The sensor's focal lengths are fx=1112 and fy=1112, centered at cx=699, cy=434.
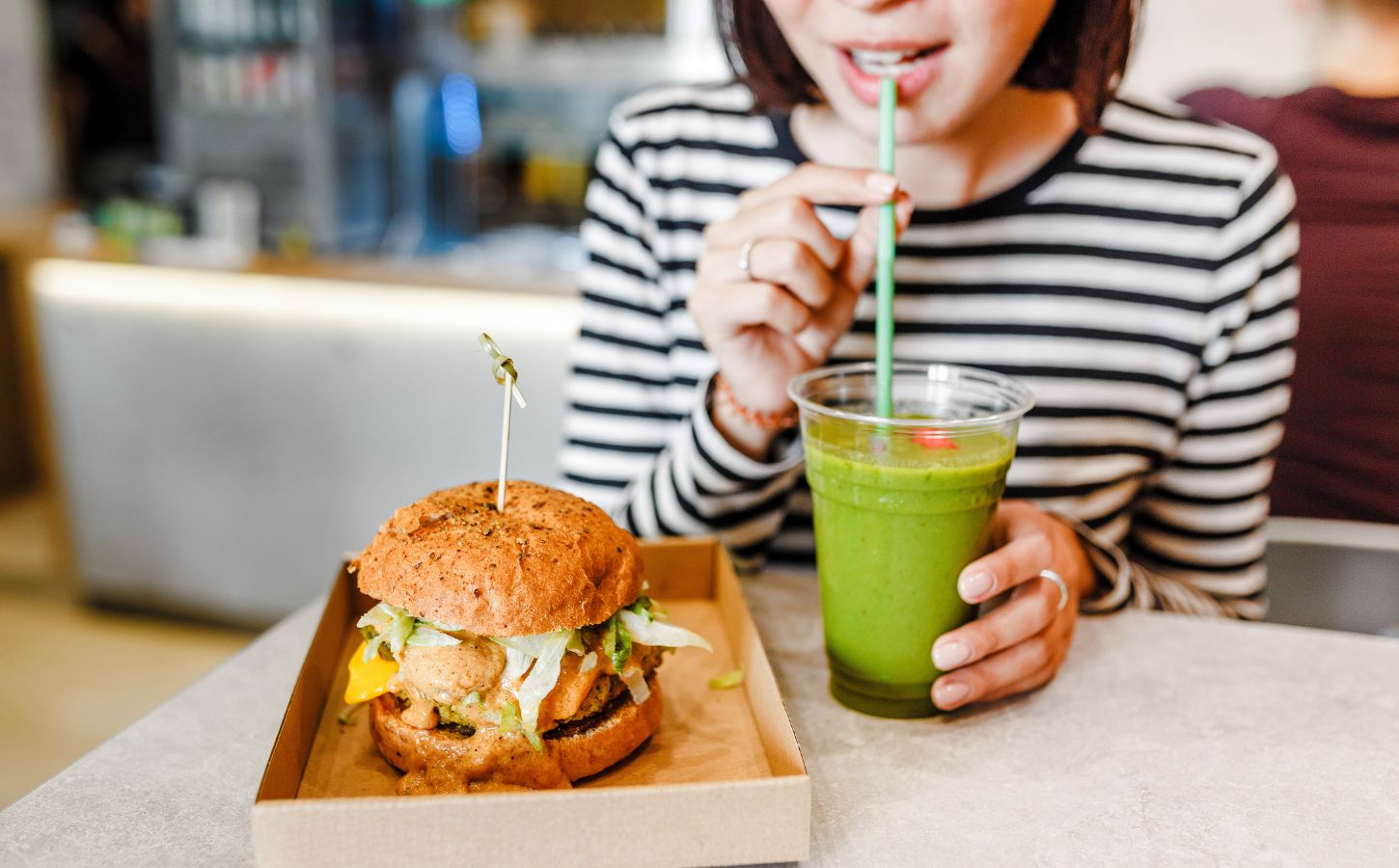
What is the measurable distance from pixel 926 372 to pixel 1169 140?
0.66m

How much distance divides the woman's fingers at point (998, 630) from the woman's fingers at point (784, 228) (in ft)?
Answer: 1.29

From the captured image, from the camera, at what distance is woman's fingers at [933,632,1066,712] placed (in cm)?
101

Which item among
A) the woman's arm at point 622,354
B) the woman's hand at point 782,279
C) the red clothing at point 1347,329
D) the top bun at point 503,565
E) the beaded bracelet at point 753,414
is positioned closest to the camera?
the top bun at point 503,565

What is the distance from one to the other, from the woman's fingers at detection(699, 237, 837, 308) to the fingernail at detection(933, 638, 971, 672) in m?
0.38

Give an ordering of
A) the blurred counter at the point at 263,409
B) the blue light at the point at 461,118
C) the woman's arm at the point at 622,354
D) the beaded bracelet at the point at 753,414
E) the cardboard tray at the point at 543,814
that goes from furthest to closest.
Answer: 1. the blue light at the point at 461,118
2. the blurred counter at the point at 263,409
3. the woman's arm at the point at 622,354
4. the beaded bracelet at the point at 753,414
5. the cardboard tray at the point at 543,814

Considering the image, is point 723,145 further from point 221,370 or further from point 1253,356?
point 221,370

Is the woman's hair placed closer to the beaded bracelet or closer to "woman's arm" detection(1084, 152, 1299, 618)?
"woman's arm" detection(1084, 152, 1299, 618)

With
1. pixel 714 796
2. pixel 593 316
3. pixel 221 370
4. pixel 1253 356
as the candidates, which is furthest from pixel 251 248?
pixel 714 796

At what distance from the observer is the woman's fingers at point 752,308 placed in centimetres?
Result: 115

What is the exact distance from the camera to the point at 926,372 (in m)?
1.16

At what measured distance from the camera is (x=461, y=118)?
14.6 feet

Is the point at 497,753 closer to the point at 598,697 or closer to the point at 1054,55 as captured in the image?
the point at 598,697

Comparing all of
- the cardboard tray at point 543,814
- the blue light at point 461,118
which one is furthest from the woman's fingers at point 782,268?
the blue light at point 461,118

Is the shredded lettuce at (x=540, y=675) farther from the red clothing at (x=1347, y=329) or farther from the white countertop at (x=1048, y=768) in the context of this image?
the red clothing at (x=1347, y=329)
